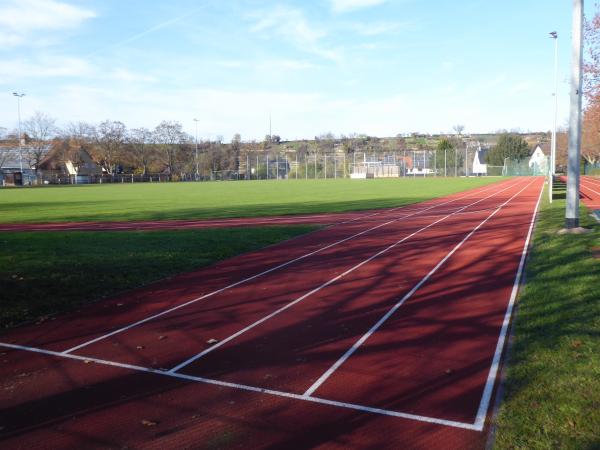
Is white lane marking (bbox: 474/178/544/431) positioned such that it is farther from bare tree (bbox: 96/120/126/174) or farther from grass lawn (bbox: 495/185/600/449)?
bare tree (bbox: 96/120/126/174)

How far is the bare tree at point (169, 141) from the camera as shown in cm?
11638

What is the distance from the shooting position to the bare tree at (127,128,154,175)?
368 feet

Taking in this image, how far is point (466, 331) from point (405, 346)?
40.1 inches

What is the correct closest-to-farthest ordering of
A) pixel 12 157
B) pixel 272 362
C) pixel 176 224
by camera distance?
1. pixel 272 362
2. pixel 176 224
3. pixel 12 157

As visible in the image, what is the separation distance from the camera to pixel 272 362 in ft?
19.2

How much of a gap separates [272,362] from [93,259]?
24.4 ft

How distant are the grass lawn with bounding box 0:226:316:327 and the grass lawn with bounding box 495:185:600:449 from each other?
682 cm

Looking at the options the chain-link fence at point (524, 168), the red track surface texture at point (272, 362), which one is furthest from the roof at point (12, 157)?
the red track surface texture at point (272, 362)

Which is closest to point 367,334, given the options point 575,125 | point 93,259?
point 93,259

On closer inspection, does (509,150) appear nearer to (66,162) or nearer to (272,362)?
(66,162)

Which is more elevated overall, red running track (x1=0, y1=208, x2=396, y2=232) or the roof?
the roof

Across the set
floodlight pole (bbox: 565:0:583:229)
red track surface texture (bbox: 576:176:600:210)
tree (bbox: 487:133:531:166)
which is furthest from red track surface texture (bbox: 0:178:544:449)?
tree (bbox: 487:133:531:166)

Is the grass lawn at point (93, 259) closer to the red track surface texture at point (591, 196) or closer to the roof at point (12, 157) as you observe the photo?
the red track surface texture at point (591, 196)

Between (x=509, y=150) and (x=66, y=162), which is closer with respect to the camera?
(x=66, y=162)
